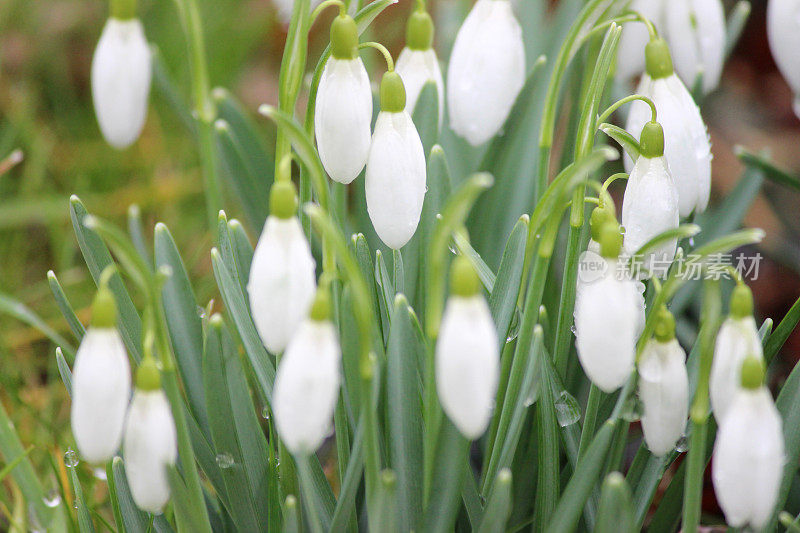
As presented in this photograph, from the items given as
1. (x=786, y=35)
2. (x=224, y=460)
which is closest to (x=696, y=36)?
(x=786, y=35)

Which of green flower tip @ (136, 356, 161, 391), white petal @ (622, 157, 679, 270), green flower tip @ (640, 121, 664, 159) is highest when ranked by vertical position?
green flower tip @ (640, 121, 664, 159)

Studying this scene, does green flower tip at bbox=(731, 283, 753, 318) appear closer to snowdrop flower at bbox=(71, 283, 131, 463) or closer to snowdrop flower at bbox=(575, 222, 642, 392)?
snowdrop flower at bbox=(575, 222, 642, 392)

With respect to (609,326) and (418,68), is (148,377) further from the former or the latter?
(418,68)

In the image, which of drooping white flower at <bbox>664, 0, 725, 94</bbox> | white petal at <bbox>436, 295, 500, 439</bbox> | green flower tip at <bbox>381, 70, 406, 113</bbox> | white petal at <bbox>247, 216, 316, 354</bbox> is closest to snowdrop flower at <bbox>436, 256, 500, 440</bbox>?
white petal at <bbox>436, 295, 500, 439</bbox>

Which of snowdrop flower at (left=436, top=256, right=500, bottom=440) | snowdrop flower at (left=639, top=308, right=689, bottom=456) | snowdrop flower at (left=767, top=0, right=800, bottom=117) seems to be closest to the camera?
snowdrop flower at (left=436, top=256, right=500, bottom=440)

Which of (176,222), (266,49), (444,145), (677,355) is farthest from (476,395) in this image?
(266,49)

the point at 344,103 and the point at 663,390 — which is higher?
the point at 344,103

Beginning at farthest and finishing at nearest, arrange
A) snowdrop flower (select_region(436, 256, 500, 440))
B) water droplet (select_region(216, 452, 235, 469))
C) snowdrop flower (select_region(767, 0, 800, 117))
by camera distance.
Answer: snowdrop flower (select_region(767, 0, 800, 117))
water droplet (select_region(216, 452, 235, 469))
snowdrop flower (select_region(436, 256, 500, 440))

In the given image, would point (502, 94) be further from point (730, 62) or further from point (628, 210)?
point (730, 62)
